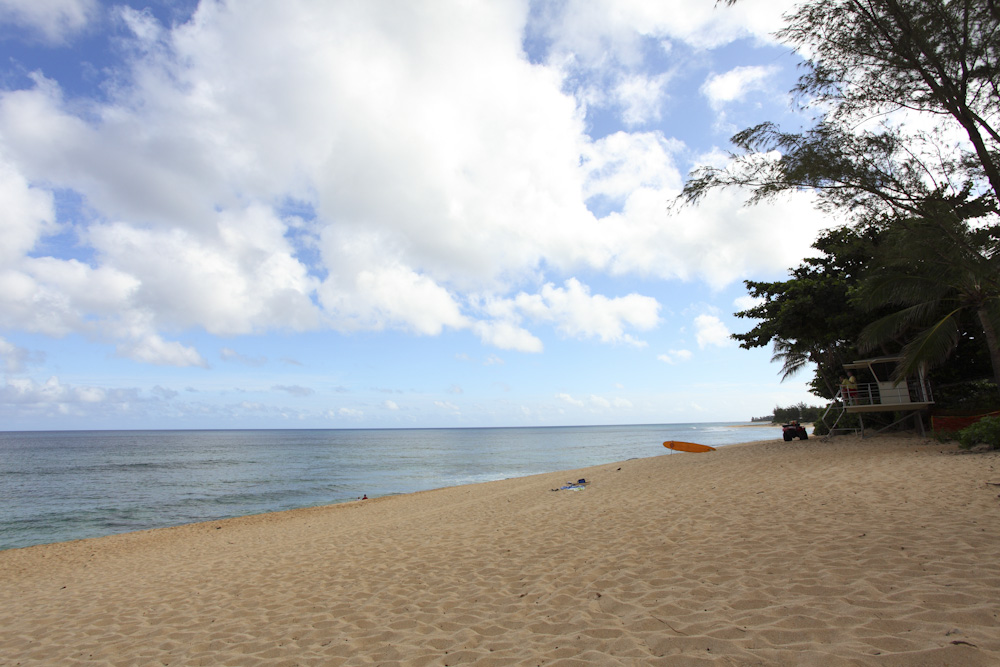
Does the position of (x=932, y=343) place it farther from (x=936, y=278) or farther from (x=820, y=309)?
(x=820, y=309)

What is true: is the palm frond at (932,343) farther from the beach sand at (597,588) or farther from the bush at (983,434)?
the beach sand at (597,588)

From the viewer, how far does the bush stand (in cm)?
1130

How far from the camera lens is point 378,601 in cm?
517

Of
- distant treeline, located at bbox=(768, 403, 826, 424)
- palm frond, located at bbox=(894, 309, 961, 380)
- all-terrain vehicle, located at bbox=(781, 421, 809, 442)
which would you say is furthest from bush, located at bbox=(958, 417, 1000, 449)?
distant treeline, located at bbox=(768, 403, 826, 424)

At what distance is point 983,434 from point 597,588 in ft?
40.5

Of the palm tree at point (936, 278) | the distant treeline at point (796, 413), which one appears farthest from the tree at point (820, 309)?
the distant treeline at point (796, 413)

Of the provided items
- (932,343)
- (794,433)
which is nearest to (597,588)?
(932,343)

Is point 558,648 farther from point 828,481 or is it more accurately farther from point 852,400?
point 852,400

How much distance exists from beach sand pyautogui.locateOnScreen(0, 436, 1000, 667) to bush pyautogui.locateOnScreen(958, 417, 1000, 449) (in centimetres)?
157

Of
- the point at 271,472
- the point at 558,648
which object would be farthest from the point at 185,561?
the point at 271,472

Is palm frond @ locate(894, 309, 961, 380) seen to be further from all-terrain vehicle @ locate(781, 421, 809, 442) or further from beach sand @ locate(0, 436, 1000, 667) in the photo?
all-terrain vehicle @ locate(781, 421, 809, 442)

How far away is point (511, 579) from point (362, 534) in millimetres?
5236

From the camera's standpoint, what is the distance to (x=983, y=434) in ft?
37.7

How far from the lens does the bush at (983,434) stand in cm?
1130
